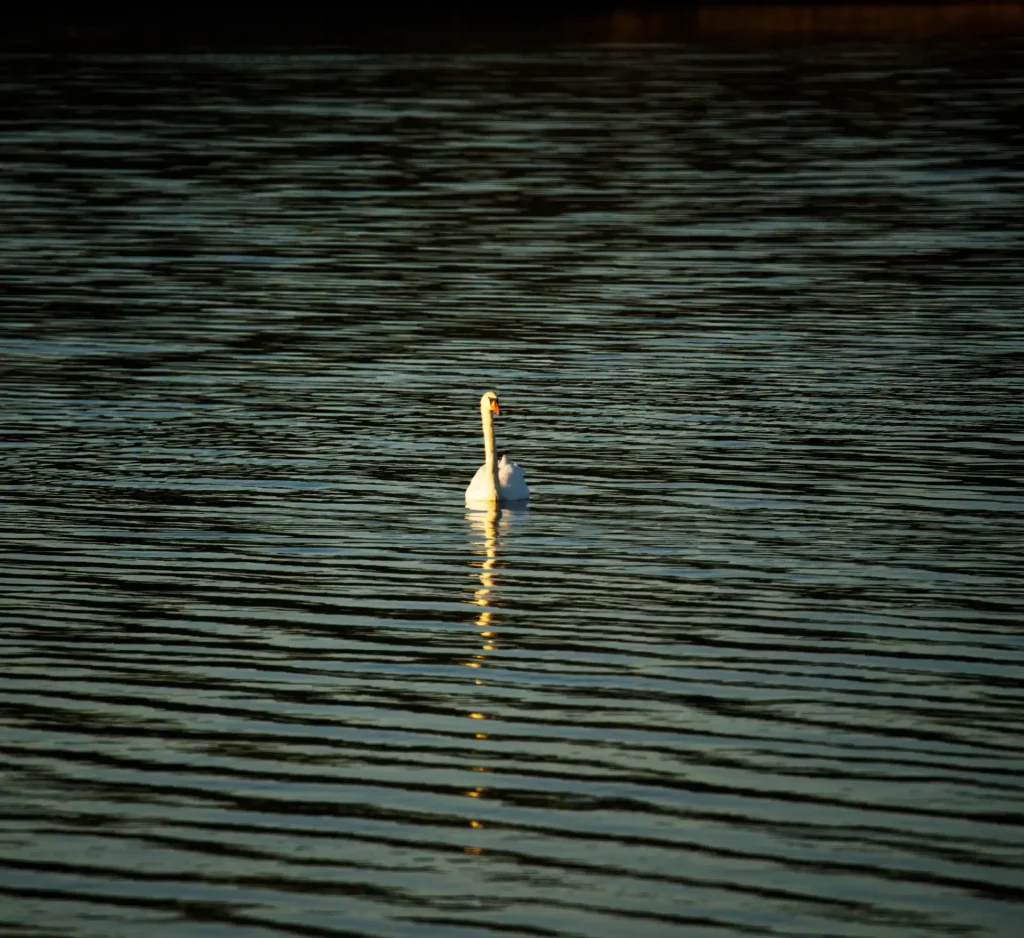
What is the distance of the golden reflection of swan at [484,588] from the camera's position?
14.0 m

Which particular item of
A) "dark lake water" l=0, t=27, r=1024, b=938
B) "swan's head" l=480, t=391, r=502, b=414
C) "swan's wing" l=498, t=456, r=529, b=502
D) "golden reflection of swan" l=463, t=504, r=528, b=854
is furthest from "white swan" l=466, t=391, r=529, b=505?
"swan's head" l=480, t=391, r=502, b=414

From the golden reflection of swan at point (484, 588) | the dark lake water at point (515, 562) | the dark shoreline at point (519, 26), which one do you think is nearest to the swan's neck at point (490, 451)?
the golden reflection of swan at point (484, 588)

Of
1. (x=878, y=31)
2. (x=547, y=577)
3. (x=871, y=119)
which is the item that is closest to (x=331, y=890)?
(x=547, y=577)

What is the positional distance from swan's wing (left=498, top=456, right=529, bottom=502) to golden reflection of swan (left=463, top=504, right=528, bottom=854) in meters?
0.16

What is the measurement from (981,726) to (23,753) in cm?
594

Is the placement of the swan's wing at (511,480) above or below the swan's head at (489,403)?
below

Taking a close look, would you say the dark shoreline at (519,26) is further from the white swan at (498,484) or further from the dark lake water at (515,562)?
the white swan at (498,484)

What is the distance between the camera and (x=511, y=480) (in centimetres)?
2052

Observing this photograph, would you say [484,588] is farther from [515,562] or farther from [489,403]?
[489,403]

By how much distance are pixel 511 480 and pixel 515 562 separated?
5.74 feet

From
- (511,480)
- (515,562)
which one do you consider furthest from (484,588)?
(511,480)

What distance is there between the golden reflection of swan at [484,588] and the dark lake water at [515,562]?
0.18 feet

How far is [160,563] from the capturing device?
61.5 ft

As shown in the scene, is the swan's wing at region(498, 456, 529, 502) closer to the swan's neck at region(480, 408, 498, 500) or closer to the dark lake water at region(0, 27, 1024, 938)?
the swan's neck at region(480, 408, 498, 500)
